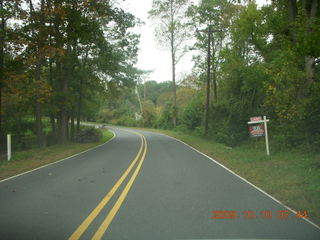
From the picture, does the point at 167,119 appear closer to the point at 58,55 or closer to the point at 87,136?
the point at 87,136

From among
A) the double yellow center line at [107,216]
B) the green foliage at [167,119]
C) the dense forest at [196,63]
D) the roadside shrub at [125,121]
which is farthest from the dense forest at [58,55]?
the roadside shrub at [125,121]

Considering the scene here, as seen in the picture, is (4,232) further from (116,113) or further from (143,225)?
(116,113)

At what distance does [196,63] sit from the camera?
2973 centimetres

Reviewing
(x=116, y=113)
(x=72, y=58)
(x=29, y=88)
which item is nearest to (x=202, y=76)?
(x=72, y=58)

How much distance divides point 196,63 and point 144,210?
26.1 m

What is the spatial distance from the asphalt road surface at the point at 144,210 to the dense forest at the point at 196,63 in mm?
4813

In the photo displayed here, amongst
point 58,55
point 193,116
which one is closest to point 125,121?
point 193,116

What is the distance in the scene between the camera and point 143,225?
4.48 m

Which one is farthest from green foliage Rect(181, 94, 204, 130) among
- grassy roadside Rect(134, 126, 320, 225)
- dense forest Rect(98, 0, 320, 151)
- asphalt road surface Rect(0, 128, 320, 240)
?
asphalt road surface Rect(0, 128, 320, 240)

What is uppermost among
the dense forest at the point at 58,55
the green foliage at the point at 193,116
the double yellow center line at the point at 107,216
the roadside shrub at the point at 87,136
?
the dense forest at the point at 58,55

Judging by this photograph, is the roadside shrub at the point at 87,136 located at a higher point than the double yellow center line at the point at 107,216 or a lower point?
higher

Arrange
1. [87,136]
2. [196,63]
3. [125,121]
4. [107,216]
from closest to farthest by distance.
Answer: [107,216] → [87,136] → [196,63] → [125,121]

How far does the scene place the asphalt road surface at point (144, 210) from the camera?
421 centimetres

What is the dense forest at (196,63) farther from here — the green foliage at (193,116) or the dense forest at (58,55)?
the green foliage at (193,116)
